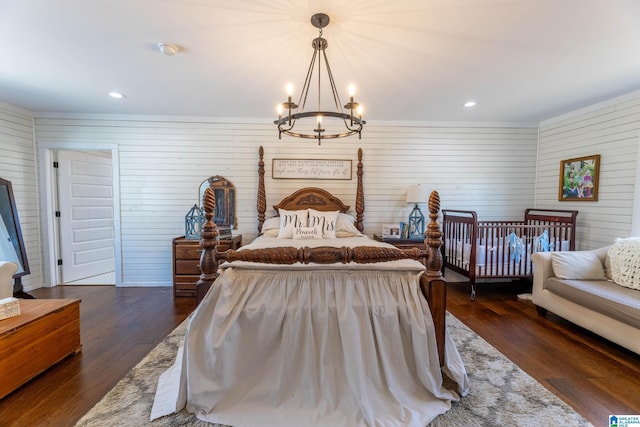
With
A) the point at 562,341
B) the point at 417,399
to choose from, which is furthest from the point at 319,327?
the point at 562,341

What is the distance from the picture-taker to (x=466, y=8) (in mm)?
1769

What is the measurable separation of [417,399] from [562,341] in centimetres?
179

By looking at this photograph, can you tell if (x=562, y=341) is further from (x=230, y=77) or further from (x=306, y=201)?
(x=230, y=77)

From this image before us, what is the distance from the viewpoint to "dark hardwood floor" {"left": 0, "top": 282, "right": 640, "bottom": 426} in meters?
1.71

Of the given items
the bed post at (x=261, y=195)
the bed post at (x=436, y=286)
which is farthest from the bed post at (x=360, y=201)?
the bed post at (x=436, y=286)

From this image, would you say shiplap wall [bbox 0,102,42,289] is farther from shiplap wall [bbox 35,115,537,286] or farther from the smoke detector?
the smoke detector

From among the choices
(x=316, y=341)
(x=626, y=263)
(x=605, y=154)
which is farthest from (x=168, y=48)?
(x=605, y=154)

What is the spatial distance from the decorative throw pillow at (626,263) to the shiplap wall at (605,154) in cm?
74

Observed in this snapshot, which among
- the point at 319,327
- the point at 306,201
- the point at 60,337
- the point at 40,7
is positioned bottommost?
the point at 60,337

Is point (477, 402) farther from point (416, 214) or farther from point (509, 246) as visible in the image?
point (416, 214)

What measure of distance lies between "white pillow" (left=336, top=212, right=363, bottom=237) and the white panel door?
3.89 m

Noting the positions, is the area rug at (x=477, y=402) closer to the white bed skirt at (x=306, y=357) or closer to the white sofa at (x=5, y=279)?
the white bed skirt at (x=306, y=357)

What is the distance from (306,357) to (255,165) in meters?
3.04

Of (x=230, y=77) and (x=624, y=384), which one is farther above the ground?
(x=230, y=77)
